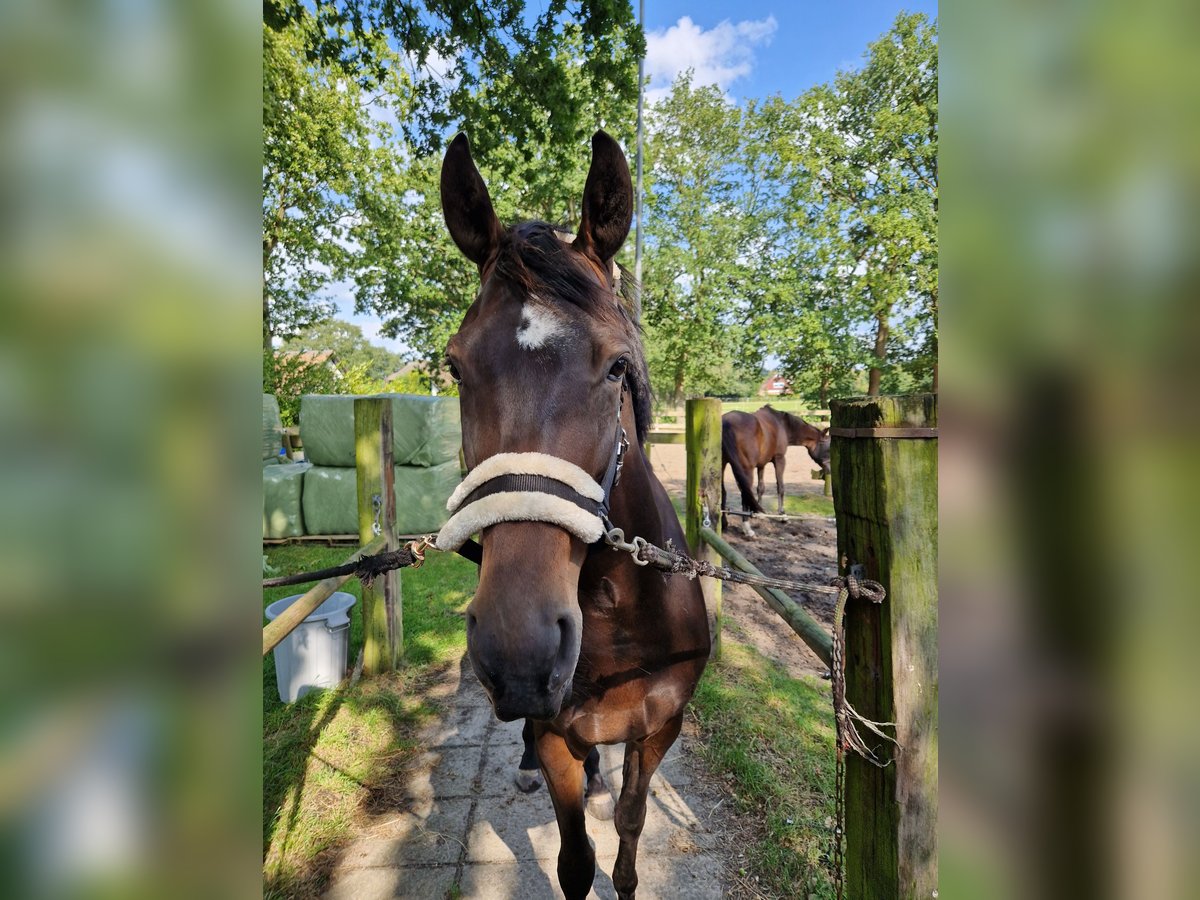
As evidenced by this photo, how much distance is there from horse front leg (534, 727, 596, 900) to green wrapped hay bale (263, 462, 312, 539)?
729 cm

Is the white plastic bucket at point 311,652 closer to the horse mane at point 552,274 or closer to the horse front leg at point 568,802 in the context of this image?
the horse front leg at point 568,802

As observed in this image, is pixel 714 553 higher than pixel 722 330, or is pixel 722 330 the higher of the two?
pixel 722 330

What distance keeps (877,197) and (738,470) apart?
8.56 m

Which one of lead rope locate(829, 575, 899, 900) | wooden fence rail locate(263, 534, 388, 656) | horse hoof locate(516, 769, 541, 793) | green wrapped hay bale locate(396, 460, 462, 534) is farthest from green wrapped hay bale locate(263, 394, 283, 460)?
lead rope locate(829, 575, 899, 900)

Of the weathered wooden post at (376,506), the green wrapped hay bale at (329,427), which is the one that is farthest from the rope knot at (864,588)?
the green wrapped hay bale at (329,427)

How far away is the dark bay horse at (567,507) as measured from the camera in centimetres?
113

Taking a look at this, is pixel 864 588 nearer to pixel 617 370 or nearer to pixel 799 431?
pixel 617 370

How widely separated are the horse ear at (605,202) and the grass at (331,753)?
291 cm

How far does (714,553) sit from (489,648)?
321 cm
